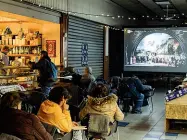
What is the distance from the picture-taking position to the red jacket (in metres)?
3.42

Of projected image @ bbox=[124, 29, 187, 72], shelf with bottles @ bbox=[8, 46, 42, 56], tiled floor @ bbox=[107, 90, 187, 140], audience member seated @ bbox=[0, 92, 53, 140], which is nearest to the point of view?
audience member seated @ bbox=[0, 92, 53, 140]

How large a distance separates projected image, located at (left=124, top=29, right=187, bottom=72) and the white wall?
1203mm

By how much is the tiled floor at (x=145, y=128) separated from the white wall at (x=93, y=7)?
4.01 metres

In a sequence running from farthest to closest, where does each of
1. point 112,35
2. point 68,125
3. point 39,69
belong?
point 112,35
point 39,69
point 68,125

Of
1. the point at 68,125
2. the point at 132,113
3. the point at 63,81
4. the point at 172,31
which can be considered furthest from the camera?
the point at 172,31

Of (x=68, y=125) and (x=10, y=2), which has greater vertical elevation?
(x=10, y=2)

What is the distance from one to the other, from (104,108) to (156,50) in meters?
10.6

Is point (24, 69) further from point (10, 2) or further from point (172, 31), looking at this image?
point (172, 31)

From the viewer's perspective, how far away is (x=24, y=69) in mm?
8398

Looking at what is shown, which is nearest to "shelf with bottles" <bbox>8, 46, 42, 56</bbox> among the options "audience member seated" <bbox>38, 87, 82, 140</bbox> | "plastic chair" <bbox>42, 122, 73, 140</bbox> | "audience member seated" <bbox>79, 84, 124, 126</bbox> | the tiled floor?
the tiled floor

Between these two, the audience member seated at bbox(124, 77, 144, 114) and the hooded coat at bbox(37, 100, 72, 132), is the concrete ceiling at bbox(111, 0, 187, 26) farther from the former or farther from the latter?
the hooded coat at bbox(37, 100, 72, 132)

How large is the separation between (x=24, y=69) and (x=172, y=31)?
8.27 metres

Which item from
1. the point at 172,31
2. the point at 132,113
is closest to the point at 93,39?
the point at 172,31

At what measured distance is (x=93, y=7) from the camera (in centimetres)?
1295
